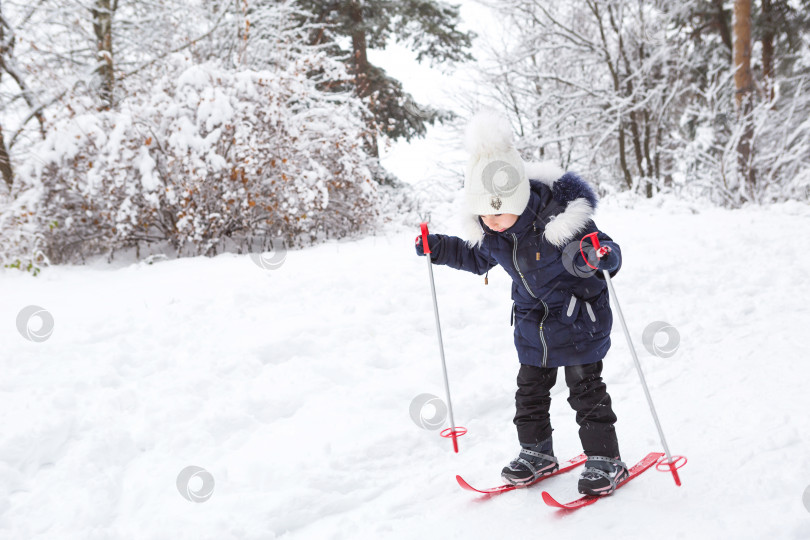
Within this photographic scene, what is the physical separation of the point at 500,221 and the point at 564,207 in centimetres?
32

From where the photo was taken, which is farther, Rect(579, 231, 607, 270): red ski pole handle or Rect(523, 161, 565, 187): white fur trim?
Rect(523, 161, 565, 187): white fur trim

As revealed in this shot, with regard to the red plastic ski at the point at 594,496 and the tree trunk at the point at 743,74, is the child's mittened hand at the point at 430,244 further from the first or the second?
the tree trunk at the point at 743,74

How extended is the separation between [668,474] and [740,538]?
0.58 m

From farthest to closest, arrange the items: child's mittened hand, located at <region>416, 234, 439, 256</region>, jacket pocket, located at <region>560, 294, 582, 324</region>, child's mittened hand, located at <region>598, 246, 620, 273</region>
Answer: child's mittened hand, located at <region>416, 234, 439, 256</region>, jacket pocket, located at <region>560, 294, 582, 324</region>, child's mittened hand, located at <region>598, 246, 620, 273</region>

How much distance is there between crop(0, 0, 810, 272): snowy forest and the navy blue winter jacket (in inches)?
194

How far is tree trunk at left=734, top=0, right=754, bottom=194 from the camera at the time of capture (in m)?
10.6

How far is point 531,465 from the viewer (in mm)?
2818

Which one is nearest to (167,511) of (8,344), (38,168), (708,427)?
(8,344)

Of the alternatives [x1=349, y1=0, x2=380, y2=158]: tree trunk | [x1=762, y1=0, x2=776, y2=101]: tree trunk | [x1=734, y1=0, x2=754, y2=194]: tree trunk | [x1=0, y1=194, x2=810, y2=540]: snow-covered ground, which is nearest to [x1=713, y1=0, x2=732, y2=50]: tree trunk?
[x1=762, y1=0, x2=776, y2=101]: tree trunk

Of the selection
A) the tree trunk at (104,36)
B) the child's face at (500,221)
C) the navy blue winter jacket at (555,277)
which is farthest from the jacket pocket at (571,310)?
the tree trunk at (104,36)

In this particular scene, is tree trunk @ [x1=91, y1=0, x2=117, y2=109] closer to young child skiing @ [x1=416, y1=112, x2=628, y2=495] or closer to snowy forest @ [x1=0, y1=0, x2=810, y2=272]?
snowy forest @ [x1=0, y1=0, x2=810, y2=272]

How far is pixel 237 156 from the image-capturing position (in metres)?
6.91

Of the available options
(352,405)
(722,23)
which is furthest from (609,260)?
(722,23)

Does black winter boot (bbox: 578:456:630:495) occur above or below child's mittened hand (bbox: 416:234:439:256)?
below
